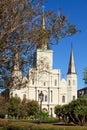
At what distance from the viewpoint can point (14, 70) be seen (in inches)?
717

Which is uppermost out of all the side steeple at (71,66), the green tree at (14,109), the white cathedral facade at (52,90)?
the side steeple at (71,66)

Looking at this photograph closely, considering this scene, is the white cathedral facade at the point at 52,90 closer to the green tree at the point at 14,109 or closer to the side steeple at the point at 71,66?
the side steeple at the point at 71,66

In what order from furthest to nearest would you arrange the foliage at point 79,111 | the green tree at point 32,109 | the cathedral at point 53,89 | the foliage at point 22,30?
the cathedral at point 53,89 < the green tree at point 32,109 < the foliage at point 79,111 < the foliage at point 22,30

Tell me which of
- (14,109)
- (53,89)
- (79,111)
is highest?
(53,89)

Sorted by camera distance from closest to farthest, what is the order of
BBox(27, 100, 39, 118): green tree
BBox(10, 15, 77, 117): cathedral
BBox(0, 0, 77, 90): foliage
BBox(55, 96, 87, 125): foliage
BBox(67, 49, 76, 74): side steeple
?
BBox(0, 0, 77, 90): foliage → BBox(55, 96, 87, 125): foliage → BBox(27, 100, 39, 118): green tree → BBox(10, 15, 77, 117): cathedral → BBox(67, 49, 76, 74): side steeple

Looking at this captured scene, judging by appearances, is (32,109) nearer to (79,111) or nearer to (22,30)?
(79,111)

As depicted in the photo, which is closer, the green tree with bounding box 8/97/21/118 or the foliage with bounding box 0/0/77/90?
the foliage with bounding box 0/0/77/90

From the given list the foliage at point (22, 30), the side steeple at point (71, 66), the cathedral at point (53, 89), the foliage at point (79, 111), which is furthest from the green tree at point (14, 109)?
the foliage at point (22, 30)

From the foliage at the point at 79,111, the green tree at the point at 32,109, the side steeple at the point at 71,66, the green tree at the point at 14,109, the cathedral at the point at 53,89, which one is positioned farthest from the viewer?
the side steeple at the point at 71,66

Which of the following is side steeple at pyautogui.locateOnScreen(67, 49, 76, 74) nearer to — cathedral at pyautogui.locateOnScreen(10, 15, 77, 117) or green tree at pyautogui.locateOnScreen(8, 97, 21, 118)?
cathedral at pyautogui.locateOnScreen(10, 15, 77, 117)

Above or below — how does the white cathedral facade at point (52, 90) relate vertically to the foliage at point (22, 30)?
above

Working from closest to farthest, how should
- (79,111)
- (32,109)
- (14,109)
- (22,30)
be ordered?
(22,30) → (79,111) → (14,109) → (32,109)

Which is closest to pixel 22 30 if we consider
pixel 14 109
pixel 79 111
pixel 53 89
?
pixel 79 111

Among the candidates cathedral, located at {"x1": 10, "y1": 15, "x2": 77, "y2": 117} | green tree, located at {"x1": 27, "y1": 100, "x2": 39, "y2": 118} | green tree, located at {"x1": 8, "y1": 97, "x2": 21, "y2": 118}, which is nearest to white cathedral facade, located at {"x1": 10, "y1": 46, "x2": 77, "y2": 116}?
cathedral, located at {"x1": 10, "y1": 15, "x2": 77, "y2": 117}
